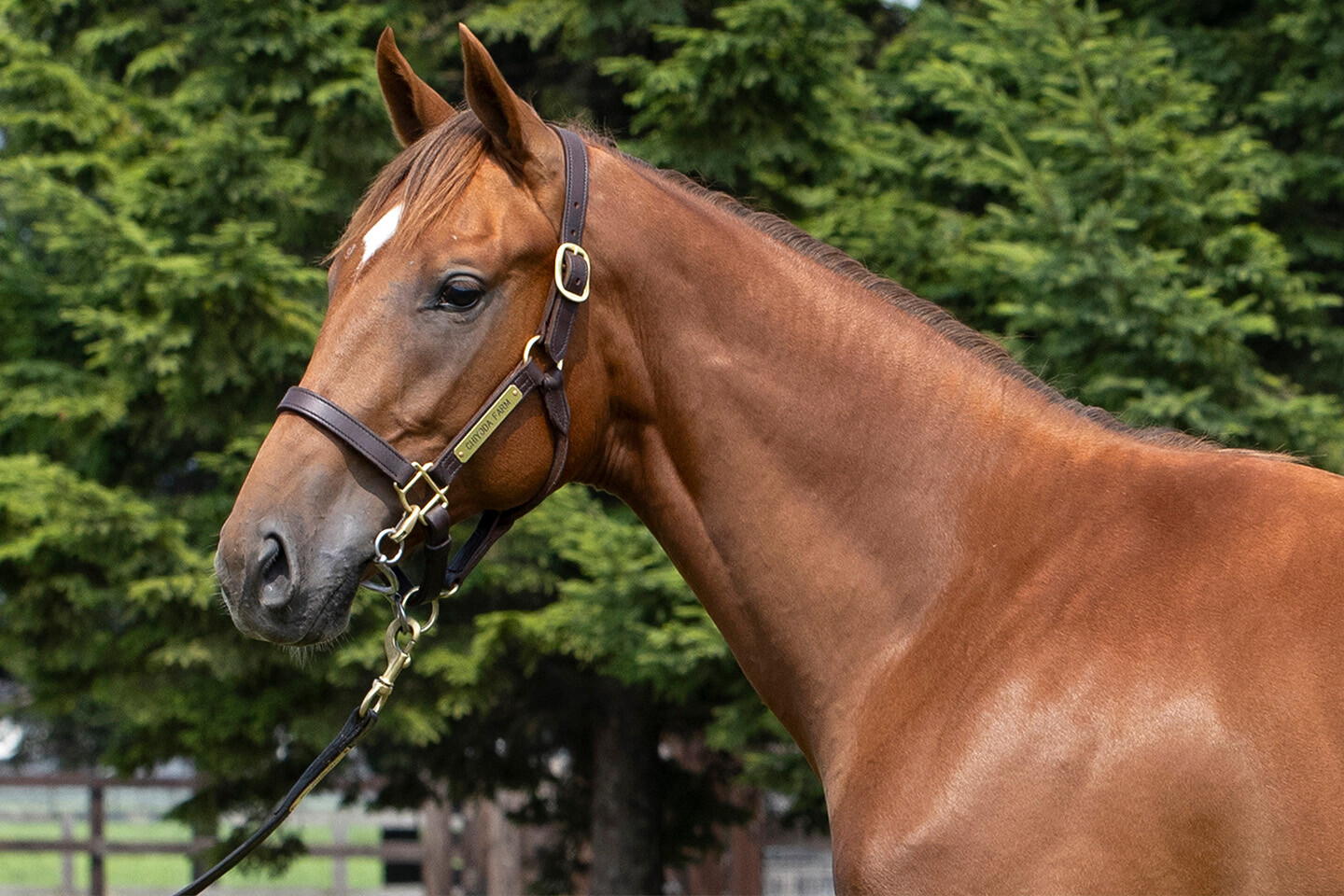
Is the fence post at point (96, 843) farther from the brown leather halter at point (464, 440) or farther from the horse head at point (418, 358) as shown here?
the horse head at point (418, 358)

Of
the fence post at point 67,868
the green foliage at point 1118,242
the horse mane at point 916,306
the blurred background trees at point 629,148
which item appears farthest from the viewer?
the fence post at point 67,868

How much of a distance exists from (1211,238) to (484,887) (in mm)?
8019

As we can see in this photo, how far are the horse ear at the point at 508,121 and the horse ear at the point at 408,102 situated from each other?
12.4 inches

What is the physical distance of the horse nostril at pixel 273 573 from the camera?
6.47ft

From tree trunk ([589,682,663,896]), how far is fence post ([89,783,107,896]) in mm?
4721

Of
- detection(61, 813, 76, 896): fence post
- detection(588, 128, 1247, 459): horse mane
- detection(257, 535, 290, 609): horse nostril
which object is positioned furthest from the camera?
detection(61, 813, 76, 896): fence post

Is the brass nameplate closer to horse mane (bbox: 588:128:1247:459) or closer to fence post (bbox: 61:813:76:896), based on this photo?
horse mane (bbox: 588:128:1247:459)

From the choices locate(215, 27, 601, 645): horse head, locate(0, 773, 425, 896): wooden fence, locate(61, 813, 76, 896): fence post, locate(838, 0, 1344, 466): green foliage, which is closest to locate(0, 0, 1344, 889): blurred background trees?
locate(838, 0, 1344, 466): green foliage

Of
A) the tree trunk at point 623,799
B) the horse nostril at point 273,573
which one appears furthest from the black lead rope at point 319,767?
the tree trunk at point 623,799

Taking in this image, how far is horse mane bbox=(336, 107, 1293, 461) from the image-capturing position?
2.16 metres

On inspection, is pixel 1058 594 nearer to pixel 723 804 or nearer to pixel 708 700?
pixel 708 700

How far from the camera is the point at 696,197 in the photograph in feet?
7.88

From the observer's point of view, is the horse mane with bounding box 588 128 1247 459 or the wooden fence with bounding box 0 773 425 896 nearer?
the horse mane with bounding box 588 128 1247 459

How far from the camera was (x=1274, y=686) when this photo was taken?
5.84ft
